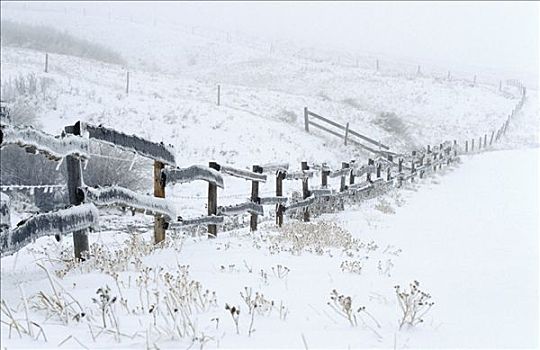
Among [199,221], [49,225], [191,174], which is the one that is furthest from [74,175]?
[199,221]

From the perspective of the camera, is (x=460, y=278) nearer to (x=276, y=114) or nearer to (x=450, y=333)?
(x=450, y=333)

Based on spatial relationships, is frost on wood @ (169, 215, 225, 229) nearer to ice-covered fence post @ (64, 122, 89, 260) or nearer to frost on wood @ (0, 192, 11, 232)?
ice-covered fence post @ (64, 122, 89, 260)

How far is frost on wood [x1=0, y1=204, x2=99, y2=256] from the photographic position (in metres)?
3.80

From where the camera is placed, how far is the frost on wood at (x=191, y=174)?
614cm

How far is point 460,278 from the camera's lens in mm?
5891

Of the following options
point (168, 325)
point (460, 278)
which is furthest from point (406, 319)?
point (460, 278)

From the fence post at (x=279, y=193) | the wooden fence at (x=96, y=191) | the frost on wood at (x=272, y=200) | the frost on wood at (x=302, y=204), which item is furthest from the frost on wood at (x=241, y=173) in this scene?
the frost on wood at (x=302, y=204)

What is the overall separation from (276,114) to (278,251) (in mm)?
27471

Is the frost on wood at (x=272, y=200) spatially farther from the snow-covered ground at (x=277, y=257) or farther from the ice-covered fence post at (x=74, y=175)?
the ice-covered fence post at (x=74, y=175)

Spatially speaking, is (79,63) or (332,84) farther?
(332,84)

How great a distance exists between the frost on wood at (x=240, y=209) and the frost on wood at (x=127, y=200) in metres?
2.03

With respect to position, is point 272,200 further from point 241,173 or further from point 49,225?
point 49,225

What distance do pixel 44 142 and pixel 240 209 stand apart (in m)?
4.63

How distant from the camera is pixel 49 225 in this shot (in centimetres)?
417
